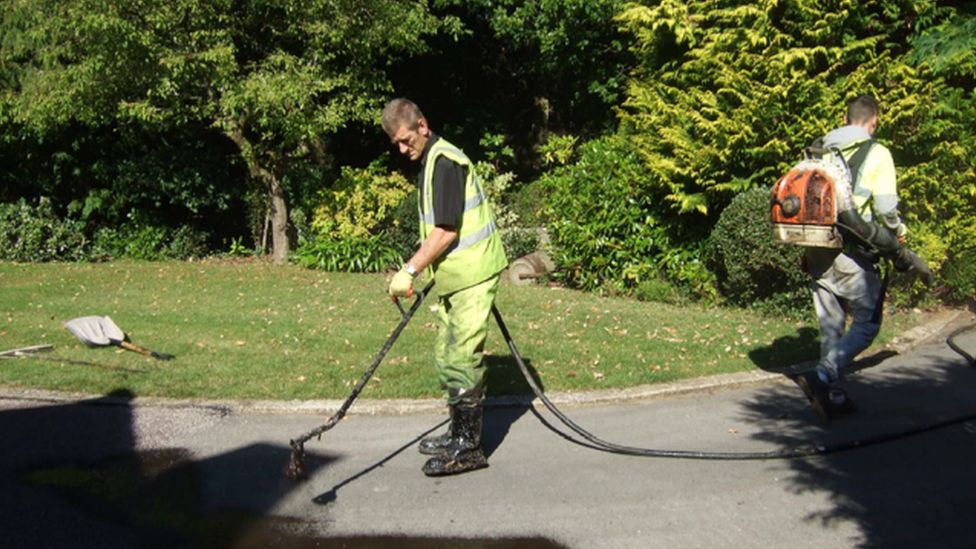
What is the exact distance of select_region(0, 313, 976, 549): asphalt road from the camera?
4.70 meters

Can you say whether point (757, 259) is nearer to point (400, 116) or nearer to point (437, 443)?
point (437, 443)

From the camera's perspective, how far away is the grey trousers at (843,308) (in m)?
6.09

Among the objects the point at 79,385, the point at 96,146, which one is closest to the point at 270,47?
the point at 96,146

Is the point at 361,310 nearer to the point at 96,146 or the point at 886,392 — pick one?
the point at 886,392

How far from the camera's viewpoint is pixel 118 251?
612 inches

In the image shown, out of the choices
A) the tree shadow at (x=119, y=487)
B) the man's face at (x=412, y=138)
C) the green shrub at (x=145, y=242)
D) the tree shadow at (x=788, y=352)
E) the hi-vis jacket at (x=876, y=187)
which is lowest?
the tree shadow at (x=119, y=487)

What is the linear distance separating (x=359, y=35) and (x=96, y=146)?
5459 mm

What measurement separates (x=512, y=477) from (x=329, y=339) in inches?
149

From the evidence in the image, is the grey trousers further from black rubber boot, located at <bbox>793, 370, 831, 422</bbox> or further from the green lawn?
the green lawn

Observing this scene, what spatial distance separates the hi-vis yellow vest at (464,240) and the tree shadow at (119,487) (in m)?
1.45

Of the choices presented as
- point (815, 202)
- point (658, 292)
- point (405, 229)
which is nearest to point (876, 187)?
point (815, 202)

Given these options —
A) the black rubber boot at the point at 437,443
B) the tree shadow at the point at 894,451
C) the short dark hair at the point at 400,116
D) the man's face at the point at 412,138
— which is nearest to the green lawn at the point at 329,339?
the tree shadow at the point at 894,451

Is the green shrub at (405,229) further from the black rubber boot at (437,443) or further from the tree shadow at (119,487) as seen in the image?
the black rubber boot at (437,443)

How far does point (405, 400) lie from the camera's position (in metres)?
6.79
